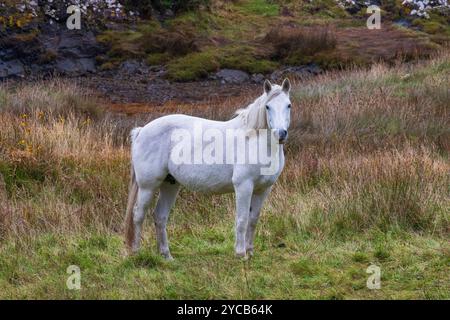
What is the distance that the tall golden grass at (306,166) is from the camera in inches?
296

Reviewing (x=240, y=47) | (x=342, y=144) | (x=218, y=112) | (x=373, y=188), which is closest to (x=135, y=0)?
(x=240, y=47)

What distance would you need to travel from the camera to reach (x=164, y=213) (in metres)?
6.66

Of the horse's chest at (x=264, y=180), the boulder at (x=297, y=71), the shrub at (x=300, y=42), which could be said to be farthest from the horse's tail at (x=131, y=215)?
the shrub at (x=300, y=42)

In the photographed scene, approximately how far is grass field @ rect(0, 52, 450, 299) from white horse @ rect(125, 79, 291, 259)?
0.93ft

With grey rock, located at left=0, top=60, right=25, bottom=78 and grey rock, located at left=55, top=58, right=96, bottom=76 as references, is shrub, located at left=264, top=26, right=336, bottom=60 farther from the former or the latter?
grey rock, located at left=0, top=60, right=25, bottom=78

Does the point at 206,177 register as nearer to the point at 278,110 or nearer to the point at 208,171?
the point at 208,171

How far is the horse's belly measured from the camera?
6.20m

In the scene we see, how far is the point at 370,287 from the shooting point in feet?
18.5

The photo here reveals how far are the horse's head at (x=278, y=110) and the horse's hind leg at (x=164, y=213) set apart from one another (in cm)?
132

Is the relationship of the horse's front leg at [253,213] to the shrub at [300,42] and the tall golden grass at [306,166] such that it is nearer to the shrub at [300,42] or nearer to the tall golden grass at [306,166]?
the tall golden grass at [306,166]

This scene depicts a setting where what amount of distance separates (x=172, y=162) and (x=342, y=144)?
6.03 meters

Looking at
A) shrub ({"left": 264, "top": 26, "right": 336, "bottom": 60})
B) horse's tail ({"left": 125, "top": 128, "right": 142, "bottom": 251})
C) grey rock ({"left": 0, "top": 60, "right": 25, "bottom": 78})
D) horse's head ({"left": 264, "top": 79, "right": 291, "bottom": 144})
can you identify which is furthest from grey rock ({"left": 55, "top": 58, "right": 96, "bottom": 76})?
horse's head ({"left": 264, "top": 79, "right": 291, "bottom": 144})

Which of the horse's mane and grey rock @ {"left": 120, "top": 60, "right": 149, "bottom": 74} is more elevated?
the horse's mane

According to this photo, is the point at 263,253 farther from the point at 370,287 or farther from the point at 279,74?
the point at 279,74
